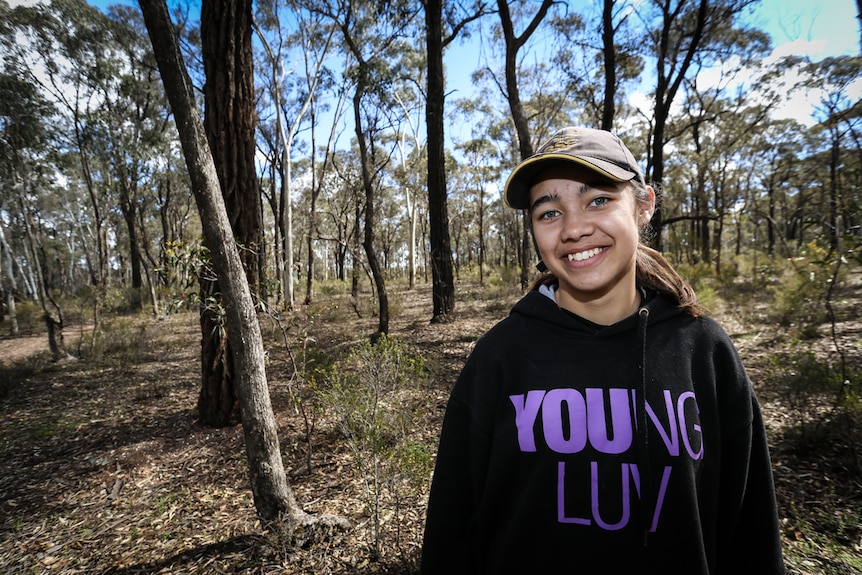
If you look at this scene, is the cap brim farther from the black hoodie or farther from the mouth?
the black hoodie

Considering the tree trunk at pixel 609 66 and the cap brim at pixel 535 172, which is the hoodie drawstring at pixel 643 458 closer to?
the cap brim at pixel 535 172

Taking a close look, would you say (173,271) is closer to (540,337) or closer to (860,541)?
(540,337)

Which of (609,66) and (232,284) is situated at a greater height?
(609,66)

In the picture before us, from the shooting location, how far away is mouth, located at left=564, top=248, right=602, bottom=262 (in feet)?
3.48

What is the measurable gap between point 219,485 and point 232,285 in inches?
84.4

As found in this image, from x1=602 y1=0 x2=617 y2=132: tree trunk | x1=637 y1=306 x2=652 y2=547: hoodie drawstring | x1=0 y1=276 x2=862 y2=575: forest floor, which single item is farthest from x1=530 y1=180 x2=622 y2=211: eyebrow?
x1=602 y1=0 x2=617 y2=132: tree trunk

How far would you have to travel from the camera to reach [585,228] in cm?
104

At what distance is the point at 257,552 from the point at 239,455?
56.6 inches

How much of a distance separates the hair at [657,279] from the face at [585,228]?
0.26 feet

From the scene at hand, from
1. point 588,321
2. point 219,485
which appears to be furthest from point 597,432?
point 219,485

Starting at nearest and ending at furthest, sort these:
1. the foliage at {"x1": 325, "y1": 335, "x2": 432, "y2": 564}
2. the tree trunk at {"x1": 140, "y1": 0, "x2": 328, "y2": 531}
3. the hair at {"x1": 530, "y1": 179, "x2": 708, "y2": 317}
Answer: the hair at {"x1": 530, "y1": 179, "x2": 708, "y2": 317} → the tree trunk at {"x1": 140, "y1": 0, "x2": 328, "y2": 531} → the foliage at {"x1": 325, "y1": 335, "x2": 432, "y2": 564}

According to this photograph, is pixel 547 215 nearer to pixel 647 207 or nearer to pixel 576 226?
pixel 576 226

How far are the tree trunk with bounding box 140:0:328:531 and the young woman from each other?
1.80 metres

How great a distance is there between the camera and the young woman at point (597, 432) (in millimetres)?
968
